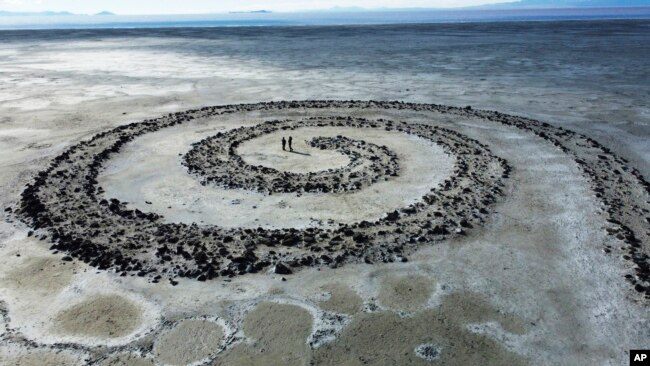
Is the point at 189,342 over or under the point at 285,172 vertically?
under

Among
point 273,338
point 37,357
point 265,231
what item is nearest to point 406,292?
point 273,338

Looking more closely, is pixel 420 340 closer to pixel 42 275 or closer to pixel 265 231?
pixel 265 231

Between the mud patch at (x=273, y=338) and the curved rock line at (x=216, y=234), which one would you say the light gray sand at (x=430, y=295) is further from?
the curved rock line at (x=216, y=234)

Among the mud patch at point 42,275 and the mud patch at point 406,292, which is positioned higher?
the mud patch at point 42,275

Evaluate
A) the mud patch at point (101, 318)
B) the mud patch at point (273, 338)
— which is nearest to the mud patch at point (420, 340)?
the mud patch at point (273, 338)

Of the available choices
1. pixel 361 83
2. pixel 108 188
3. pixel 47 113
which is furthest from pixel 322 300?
pixel 361 83

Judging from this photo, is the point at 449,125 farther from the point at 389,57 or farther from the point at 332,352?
the point at 389,57

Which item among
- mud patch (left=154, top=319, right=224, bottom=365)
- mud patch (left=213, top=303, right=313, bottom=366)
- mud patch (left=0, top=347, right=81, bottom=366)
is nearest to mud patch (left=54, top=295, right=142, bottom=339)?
mud patch (left=0, top=347, right=81, bottom=366)

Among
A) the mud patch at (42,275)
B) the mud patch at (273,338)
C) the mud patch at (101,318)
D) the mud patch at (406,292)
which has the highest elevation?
the mud patch at (42,275)
